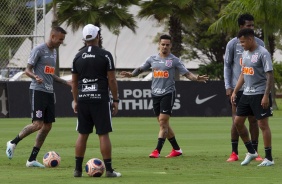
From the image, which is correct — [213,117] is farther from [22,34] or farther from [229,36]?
[229,36]

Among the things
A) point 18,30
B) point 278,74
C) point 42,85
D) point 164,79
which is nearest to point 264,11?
point 18,30

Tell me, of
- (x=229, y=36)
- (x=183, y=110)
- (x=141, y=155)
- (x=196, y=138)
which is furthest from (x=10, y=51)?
(x=229, y=36)

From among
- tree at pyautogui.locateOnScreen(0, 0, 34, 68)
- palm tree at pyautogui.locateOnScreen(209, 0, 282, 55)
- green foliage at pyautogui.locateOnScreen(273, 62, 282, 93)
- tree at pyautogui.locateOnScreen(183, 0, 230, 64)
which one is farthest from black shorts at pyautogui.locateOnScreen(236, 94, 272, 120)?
tree at pyautogui.locateOnScreen(183, 0, 230, 64)

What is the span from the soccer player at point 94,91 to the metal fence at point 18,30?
22.8 meters

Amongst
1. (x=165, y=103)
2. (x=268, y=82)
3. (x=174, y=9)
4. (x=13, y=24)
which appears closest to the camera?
(x=268, y=82)

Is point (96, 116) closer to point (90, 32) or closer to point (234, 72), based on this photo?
point (90, 32)

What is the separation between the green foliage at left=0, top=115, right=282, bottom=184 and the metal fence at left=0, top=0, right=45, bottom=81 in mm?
8383

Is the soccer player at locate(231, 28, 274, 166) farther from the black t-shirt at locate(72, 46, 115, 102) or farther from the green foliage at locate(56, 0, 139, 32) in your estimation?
the green foliage at locate(56, 0, 139, 32)

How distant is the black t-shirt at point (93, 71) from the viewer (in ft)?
43.5

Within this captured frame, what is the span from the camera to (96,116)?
43.9 ft

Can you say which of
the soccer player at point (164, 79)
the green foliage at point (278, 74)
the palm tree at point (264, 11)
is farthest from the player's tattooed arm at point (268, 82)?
the green foliage at point (278, 74)

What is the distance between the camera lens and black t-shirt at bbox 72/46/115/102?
13.3 m

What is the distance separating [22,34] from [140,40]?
167 feet

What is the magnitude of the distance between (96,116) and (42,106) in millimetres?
2888
